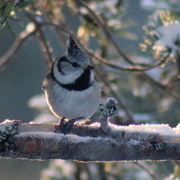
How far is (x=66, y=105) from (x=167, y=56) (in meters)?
0.70

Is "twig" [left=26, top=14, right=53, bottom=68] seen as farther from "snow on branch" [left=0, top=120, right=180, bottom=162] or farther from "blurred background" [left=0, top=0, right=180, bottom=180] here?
"snow on branch" [left=0, top=120, right=180, bottom=162]

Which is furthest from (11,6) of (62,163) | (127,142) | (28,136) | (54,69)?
(62,163)

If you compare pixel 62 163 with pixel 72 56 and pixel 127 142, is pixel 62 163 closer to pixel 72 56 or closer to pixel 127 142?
pixel 72 56

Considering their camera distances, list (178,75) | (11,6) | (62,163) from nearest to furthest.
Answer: (11,6)
(178,75)
(62,163)

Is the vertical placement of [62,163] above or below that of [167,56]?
above

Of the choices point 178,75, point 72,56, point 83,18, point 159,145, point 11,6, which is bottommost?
point 159,145

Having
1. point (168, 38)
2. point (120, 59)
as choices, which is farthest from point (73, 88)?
point (168, 38)

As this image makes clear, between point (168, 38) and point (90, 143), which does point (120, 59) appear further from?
point (90, 143)

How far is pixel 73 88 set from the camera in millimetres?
2607

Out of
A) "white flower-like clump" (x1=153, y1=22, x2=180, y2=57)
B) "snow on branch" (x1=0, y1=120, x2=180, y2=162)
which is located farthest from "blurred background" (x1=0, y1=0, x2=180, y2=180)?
"snow on branch" (x1=0, y1=120, x2=180, y2=162)

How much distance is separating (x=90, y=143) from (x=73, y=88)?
29.7 inches

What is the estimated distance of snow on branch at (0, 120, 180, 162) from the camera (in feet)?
6.13

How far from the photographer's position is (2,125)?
194 centimetres

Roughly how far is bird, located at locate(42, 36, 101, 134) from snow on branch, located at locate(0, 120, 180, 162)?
60 cm
